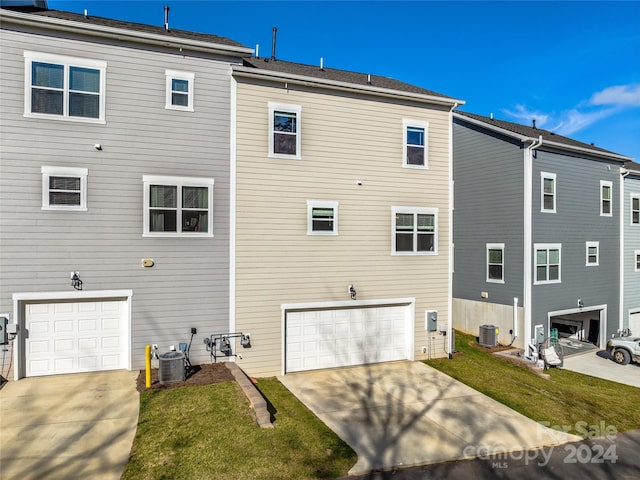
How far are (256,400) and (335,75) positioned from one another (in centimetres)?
1130

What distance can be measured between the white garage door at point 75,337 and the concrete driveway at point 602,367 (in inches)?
630

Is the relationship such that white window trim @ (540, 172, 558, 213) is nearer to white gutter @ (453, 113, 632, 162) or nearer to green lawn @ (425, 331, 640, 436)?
white gutter @ (453, 113, 632, 162)

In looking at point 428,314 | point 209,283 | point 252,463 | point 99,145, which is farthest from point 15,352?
point 428,314

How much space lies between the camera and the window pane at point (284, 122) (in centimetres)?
1177

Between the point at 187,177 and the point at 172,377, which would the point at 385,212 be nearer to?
the point at 187,177

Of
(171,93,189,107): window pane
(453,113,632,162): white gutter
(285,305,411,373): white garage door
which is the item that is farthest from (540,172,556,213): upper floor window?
(171,93,189,107): window pane

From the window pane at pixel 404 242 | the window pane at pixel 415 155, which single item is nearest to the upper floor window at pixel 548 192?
the window pane at pixel 415 155

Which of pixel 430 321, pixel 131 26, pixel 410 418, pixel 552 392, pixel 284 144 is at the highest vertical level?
pixel 131 26

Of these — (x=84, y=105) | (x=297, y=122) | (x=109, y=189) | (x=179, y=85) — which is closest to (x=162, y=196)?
(x=109, y=189)

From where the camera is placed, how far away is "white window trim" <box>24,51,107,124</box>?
9625 mm

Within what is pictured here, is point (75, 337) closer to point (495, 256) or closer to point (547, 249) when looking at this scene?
point (495, 256)

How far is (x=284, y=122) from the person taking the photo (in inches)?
467

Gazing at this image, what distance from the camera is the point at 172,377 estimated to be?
31.5ft

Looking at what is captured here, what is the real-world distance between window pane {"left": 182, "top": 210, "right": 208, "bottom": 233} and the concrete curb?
3876 mm
